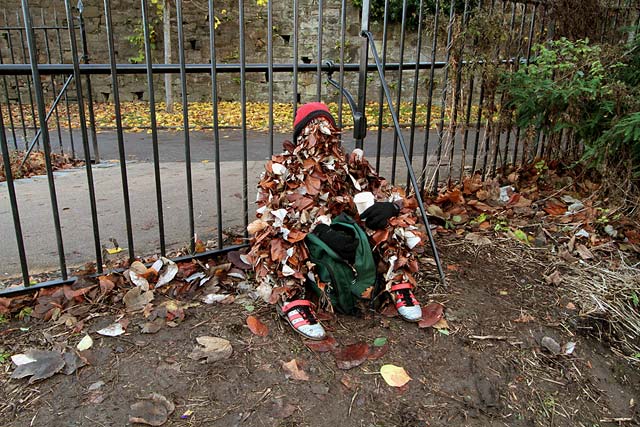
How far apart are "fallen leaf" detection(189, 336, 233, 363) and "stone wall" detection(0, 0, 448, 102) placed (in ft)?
32.7

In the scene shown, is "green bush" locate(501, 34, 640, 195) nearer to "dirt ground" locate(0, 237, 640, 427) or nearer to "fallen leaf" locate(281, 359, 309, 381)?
"dirt ground" locate(0, 237, 640, 427)

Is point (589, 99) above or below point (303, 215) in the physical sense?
above

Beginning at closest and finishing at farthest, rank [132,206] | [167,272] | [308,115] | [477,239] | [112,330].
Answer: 1. [112,330]
2. [308,115]
3. [167,272]
4. [477,239]
5. [132,206]

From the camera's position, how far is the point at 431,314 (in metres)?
2.50

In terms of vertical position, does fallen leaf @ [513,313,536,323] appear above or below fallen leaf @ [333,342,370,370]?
below

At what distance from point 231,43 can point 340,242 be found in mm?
12492

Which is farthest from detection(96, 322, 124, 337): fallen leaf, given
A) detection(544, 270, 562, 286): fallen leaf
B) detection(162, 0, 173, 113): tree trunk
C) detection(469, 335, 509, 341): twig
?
detection(162, 0, 173, 113): tree trunk

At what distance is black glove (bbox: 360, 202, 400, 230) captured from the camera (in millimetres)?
2416

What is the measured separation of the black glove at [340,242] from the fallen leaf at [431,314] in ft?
1.58

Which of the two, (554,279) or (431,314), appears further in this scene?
(554,279)

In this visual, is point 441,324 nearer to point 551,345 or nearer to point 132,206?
point 551,345

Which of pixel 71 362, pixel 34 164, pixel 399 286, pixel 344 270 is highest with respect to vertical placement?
pixel 344 270

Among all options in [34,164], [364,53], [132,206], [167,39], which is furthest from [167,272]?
[167,39]

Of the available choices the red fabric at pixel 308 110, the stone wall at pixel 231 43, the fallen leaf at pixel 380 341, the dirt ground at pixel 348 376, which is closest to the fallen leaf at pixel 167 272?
the dirt ground at pixel 348 376
